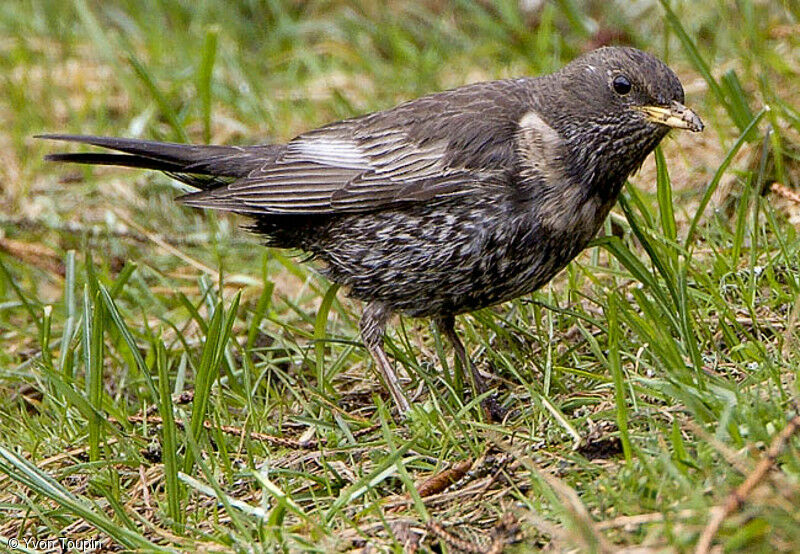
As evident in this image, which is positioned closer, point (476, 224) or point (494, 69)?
point (476, 224)

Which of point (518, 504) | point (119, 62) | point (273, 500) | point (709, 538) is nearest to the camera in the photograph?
point (709, 538)

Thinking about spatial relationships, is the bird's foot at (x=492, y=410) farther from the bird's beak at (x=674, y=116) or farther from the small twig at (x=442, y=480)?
the bird's beak at (x=674, y=116)

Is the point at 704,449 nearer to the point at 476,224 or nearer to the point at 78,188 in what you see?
the point at 476,224

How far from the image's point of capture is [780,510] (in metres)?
2.50

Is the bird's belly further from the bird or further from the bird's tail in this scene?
the bird's tail

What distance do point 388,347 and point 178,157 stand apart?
3.85 ft

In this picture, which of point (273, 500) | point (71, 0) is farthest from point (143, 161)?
point (71, 0)

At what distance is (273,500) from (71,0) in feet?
18.4

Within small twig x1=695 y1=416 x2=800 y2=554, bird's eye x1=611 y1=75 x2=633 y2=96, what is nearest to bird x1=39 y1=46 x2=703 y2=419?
bird's eye x1=611 y1=75 x2=633 y2=96

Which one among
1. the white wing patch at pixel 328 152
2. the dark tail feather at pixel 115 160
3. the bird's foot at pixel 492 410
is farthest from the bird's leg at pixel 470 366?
the dark tail feather at pixel 115 160

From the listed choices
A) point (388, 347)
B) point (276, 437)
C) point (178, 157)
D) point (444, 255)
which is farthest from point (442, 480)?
point (178, 157)

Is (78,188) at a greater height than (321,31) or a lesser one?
lesser

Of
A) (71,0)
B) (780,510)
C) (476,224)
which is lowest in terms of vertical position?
(780,510)

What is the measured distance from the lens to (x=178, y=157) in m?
4.67
